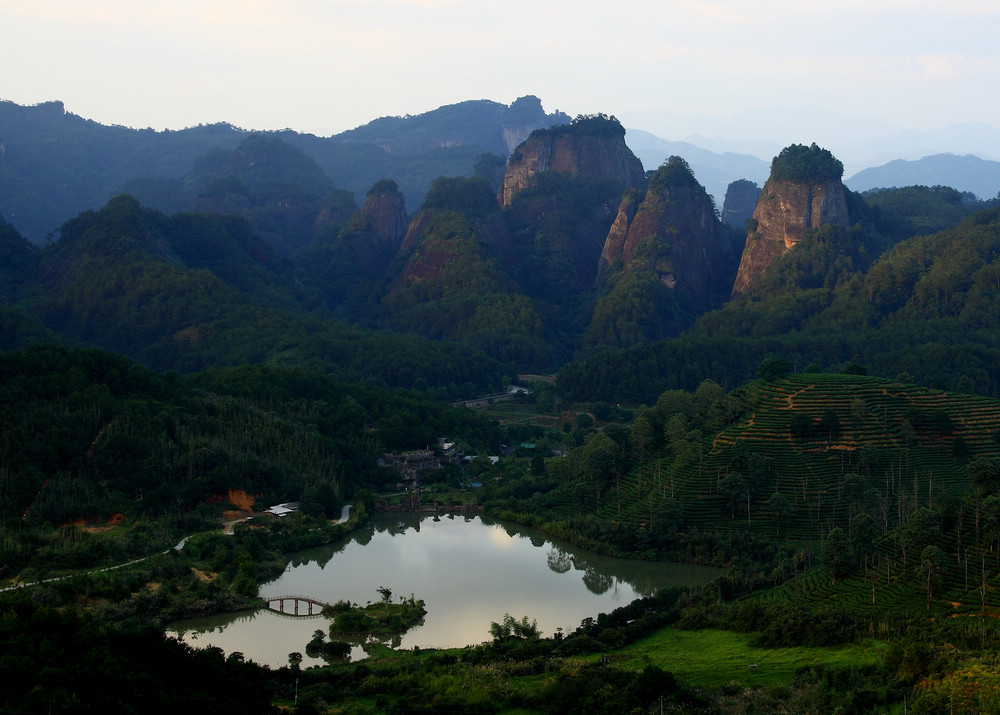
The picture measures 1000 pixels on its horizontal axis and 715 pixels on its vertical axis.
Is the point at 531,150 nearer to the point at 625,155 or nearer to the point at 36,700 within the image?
the point at 625,155

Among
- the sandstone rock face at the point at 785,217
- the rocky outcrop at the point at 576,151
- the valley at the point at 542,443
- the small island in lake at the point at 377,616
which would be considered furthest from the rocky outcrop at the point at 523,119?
the small island in lake at the point at 377,616

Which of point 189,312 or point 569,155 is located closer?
point 189,312

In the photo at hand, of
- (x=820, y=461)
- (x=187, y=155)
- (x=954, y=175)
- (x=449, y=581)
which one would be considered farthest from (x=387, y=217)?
(x=954, y=175)

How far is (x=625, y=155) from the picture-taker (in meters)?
109

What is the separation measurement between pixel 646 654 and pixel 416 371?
43132mm

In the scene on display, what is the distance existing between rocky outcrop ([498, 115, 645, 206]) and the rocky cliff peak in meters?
19.2

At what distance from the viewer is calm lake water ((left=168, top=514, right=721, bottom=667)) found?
1172 inches

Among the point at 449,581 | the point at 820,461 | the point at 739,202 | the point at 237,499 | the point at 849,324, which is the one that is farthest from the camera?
the point at 739,202

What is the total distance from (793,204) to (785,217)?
1093 mm

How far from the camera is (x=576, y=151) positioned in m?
A: 107

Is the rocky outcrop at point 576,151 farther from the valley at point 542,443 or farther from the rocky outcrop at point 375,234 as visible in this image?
the rocky outcrop at point 375,234

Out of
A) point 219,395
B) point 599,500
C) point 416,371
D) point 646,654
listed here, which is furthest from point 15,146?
point 646,654

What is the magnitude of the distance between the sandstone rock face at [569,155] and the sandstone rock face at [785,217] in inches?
760

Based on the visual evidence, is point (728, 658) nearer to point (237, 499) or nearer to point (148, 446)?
point (237, 499)
